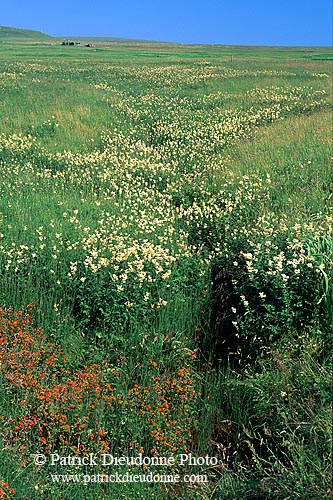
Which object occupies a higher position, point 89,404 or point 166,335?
point 166,335

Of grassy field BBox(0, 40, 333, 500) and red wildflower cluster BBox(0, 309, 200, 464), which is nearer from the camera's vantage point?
grassy field BBox(0, 40, 333, 500)

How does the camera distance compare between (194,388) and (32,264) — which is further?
(32,264)

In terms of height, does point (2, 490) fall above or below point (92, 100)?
below

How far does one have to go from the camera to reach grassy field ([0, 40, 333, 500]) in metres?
4.82

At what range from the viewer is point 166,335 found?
21.7ft

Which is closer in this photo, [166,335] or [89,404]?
[89,404]

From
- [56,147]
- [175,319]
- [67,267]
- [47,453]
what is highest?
[56,147]

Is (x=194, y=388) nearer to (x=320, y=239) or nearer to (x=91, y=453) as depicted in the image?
(x=91, y=453)

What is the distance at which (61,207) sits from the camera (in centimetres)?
952

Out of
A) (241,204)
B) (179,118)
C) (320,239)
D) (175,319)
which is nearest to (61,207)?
(241,204)

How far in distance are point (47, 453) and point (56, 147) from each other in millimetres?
10347

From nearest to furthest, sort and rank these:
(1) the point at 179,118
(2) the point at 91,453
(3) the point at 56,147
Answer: (2) the point at 91,453 < (3) the point at 56,147 < (1) the point at 179,118

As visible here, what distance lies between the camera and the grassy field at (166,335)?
4.82 m

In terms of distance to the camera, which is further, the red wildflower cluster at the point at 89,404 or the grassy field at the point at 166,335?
the red wildflower cluster at the point at 89,404
